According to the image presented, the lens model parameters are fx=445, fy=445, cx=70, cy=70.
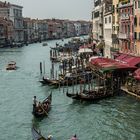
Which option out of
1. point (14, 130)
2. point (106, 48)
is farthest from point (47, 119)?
point (106, 48)

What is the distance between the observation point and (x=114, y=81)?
29.5 metres

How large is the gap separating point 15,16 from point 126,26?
75.4 metres

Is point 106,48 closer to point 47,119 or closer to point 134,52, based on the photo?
point 134,52

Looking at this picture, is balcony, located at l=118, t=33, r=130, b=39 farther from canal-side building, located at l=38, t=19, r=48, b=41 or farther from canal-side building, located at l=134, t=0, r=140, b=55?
canal-side building, located at l=38, t=19, r=48, b=41

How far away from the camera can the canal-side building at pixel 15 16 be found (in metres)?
104

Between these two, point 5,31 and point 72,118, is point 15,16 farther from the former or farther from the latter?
point 72,118

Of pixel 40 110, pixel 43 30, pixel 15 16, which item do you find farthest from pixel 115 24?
pixel 43 30

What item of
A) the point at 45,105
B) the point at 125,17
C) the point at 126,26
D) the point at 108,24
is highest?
the point at 125,17

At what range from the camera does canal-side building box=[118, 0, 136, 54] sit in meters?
33.2

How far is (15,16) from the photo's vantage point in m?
108

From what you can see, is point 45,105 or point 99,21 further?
point 99,21

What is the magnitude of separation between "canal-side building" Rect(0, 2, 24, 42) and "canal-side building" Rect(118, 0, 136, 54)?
2701 inches

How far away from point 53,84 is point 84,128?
11736 mm

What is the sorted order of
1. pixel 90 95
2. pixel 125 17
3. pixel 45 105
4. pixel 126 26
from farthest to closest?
pixel 126 26, pixel 125 17, pixel 90 95, pixel 45 105
